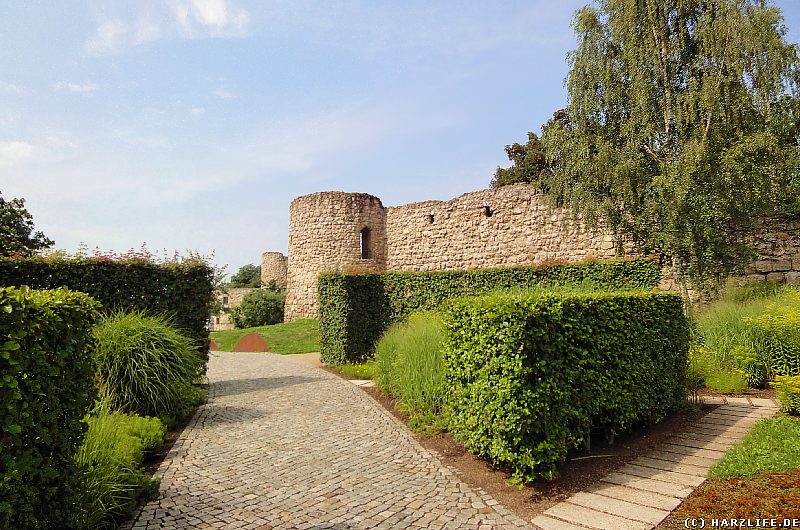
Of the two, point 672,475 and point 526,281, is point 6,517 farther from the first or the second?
point 526,281

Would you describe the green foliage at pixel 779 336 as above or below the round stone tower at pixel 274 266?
below

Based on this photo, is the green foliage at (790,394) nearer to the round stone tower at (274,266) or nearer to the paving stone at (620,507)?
the paving stone at (620,507)

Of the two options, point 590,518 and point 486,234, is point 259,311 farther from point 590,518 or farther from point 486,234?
point 590,518

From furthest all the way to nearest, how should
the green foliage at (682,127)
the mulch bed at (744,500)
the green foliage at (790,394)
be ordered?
1. the green foliage at (682,127)
2. the green foliage at (790,394)
3. the mulch bed at (744,500)

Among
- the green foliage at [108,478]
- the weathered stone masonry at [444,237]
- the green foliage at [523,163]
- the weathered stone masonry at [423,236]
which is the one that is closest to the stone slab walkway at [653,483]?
the green foliage at [108,478]

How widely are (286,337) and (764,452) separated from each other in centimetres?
1403

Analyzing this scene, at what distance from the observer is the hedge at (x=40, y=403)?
2.31 m

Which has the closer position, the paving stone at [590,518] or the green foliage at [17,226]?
the paving stone at [590,518]

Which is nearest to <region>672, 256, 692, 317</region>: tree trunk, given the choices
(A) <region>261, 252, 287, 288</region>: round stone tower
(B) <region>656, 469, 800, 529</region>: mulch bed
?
(B) <region>656, 469, 800, 529</region>: mulch bed

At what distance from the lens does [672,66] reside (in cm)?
1145

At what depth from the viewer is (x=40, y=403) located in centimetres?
257

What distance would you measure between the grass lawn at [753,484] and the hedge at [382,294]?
18.4 ft

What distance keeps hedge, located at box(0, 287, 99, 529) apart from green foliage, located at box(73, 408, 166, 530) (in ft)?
1.08

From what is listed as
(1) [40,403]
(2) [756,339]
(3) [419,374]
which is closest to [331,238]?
(3) [419,374]
